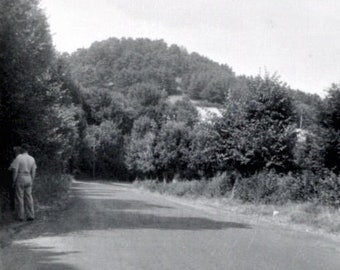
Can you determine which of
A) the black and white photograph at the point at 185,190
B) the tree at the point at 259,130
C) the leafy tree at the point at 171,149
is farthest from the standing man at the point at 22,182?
the leafy tree at the point at 171,149

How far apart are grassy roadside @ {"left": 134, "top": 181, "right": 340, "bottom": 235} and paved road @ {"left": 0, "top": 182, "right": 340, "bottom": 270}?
2.48 metres

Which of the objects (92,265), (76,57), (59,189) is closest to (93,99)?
(76,57)

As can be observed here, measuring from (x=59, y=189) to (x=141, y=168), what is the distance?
2389cm

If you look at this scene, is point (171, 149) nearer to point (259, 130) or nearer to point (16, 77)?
point (259, 130)

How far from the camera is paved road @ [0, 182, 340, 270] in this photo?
7984 mm

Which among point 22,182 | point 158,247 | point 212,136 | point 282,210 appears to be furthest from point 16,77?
point 212,136

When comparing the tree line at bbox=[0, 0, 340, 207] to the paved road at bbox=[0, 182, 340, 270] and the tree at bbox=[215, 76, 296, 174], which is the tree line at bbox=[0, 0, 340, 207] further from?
the paved road at bbox=[0, 182, 340, 270]

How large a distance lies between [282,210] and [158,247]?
11.3m

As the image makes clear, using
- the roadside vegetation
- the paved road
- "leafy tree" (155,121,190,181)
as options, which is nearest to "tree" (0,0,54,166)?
the roadside vegetation

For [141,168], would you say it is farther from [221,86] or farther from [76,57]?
[76,57]

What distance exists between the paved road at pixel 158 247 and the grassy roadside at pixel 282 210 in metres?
2.48

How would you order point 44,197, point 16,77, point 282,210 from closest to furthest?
point 16,77
point 282,210
point 44,197

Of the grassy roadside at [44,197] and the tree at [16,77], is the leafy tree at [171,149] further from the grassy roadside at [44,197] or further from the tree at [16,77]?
the tree at [16,77]

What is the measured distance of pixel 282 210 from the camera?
64.8 feet
